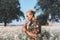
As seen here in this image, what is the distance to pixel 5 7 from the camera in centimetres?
6238

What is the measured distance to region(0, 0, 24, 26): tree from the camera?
6236 centimetres

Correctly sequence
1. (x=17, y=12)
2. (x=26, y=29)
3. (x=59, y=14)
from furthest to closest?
(x=17, y=12) < (x=59, y=14) < (x=26, y=29)

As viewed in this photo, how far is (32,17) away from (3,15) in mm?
57170

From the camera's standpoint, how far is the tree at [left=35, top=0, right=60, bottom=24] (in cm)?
5969

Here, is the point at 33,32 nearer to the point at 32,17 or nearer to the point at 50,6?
the point at 32,17

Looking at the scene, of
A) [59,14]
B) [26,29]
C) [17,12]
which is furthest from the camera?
[17,12]

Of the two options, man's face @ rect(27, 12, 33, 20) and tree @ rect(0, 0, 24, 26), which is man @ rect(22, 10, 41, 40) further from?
tree @ rect(0, 0, 24, 26)

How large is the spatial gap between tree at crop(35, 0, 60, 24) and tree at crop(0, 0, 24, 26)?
5517 millimetres

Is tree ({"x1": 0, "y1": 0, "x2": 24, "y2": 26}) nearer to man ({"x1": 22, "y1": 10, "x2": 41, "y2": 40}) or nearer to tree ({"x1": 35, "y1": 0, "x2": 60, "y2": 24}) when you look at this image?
tree ({"x1": 35, "y1": 0, "x2": 60, "y2": 24})

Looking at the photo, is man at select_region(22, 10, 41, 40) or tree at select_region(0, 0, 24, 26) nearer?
man at select_region(22, 10, 41, 40)

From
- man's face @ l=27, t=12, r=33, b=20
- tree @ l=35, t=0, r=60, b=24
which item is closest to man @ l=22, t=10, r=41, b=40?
man's face @ l=27, t=12, r=33, b=20

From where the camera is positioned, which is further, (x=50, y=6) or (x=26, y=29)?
(x=50, y=6)

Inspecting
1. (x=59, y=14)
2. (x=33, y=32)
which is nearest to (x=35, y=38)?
(x=33, y=32)

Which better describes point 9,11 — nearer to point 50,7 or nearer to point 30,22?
point 50,7
